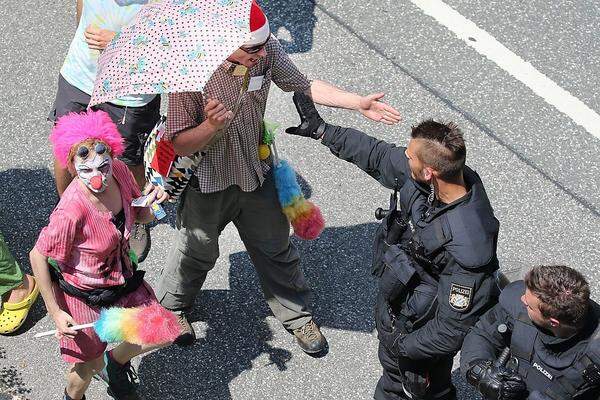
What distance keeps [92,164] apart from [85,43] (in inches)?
46.9

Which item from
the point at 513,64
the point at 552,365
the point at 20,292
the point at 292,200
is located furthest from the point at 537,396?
the point at 513,64

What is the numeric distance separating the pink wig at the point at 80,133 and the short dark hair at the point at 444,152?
4.83 feet

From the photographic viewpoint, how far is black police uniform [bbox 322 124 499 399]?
3.99 metres

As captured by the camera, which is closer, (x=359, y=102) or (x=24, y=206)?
(x=359, y=102)

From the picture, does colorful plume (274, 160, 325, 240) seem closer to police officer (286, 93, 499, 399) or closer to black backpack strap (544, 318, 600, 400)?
police officer (286, 93, 499, 399)

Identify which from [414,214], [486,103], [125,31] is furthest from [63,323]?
[486,103]

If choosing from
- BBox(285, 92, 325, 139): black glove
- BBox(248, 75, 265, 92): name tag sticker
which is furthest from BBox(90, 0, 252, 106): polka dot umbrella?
BBox(285, 92, 325, 139): black glove

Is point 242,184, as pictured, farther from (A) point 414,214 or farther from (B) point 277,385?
(B) point 277,385

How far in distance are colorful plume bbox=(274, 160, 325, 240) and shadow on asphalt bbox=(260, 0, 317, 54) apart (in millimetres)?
2240

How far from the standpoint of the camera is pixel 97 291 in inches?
176

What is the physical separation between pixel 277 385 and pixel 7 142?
2.62 meters

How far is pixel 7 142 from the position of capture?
6.23m

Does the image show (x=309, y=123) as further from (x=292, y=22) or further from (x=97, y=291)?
(x=292, y=22)

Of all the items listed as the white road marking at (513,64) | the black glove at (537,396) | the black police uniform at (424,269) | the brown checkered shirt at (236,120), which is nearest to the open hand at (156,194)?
the brown checkered shirt at (236,120)
